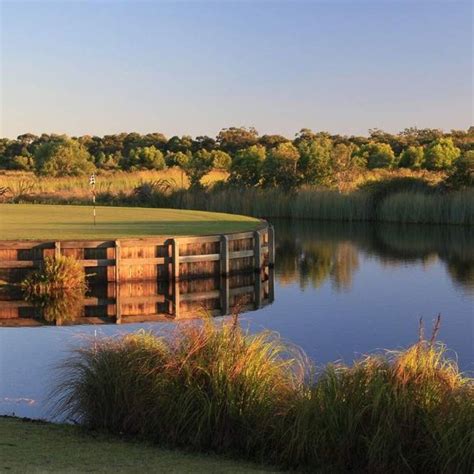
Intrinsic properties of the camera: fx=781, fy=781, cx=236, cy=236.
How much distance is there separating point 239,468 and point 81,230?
1718cm

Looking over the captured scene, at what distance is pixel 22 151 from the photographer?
312 ft

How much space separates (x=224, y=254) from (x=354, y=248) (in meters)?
9.97

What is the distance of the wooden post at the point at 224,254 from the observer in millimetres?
20109

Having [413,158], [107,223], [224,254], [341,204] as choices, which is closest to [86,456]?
[224,254]

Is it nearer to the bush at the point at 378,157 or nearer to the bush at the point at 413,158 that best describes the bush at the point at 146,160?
the bush at the point at 378,157

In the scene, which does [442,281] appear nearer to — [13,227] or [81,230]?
[81,230]

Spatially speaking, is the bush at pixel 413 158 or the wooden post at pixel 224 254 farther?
the bush at pixel 413 158

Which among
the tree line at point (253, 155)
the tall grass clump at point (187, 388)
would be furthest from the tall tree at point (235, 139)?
the tall grass clump at point (187, 388)

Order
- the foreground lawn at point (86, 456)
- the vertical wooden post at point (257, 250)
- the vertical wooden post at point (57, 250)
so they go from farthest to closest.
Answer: the vertical wooden post at point (257, 250)
the vertical wooden post at point (57, 250)
the foreground lawn at point (86, 456)

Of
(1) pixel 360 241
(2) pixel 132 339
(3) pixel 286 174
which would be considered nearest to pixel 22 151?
(3) pixel 286 174

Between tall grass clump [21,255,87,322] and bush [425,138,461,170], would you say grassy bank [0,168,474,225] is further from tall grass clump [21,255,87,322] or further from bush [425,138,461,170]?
tall grass clump [21,255,87,322]

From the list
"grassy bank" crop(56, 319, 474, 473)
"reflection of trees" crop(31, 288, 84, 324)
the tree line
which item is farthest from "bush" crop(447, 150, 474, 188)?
"grassy bank" crop(56, 319, 474, 473)

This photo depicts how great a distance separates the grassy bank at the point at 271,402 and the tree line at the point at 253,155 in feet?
118

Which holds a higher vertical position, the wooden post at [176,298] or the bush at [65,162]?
the bush at [65,162]
